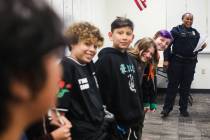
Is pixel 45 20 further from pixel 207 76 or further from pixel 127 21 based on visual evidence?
pixel 207 76

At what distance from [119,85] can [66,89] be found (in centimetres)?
53

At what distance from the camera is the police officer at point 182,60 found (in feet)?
15.9

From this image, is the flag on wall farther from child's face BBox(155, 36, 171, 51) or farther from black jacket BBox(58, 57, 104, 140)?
black jacket BBox(58, 57, 104, 140)

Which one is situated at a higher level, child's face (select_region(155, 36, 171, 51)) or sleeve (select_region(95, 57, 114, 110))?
child's face (select_region(155, 36, 171, 51))

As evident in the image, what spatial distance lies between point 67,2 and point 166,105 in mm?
2374

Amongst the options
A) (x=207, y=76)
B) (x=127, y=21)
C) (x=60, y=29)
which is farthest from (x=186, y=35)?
(x=60, y=29)

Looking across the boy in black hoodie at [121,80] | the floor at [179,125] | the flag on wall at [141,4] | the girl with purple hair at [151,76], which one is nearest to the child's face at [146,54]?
the girl with purple hair at [151,76]

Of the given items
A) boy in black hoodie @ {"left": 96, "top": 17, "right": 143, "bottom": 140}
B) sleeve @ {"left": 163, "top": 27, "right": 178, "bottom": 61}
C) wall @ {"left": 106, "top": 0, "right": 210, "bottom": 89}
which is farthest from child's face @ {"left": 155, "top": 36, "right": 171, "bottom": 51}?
wall @ {"left": 106, "top": 0, "right": 210, "bottom": 89}

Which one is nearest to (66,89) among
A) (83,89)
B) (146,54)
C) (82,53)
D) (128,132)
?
(83,89)

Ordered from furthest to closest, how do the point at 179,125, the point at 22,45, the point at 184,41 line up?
the point at 184,41, the point at 179,125, the point at 22,45

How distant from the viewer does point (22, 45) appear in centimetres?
35

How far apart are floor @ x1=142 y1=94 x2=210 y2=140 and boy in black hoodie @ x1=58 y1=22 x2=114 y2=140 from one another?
2385 mm

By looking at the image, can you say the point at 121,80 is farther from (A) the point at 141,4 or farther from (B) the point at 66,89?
(A) the point at 141,4

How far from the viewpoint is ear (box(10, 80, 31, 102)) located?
35cm
